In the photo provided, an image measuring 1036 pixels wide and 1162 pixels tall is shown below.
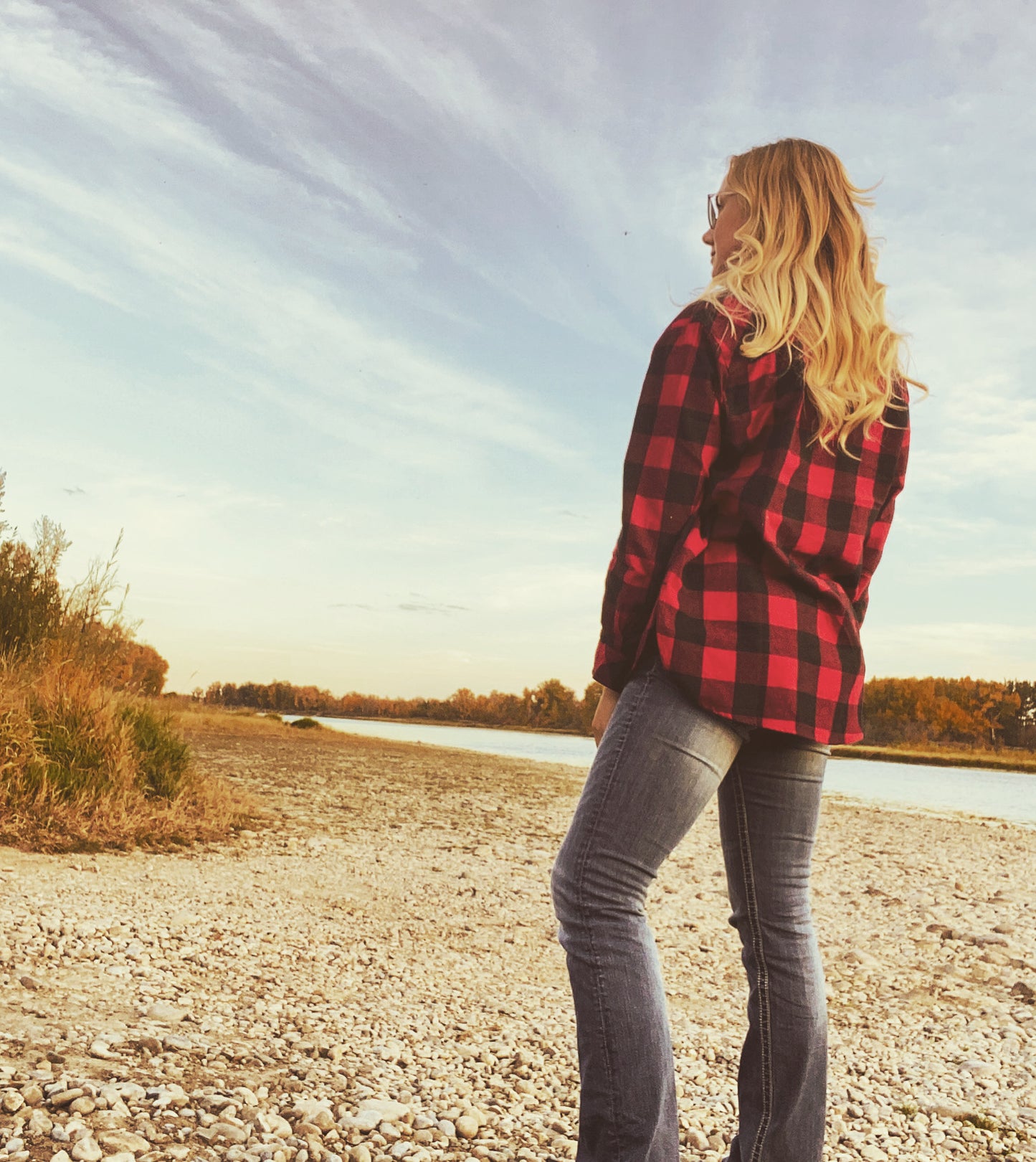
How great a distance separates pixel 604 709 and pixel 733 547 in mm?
364

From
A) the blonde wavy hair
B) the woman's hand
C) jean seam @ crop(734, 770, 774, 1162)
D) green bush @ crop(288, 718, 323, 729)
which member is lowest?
green bush @ crop(288, 718, 323, 729)

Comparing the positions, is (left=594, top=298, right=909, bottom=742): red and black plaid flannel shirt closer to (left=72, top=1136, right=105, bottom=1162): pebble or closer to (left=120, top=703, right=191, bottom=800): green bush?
(left=72, top=1136, right=105, bottom=1162): pebble

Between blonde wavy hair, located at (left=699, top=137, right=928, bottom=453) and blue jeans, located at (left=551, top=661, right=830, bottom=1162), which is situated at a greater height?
blonde wavy hair, located at (left=699, top=137, right=928, bottom=453)

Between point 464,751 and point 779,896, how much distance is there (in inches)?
636

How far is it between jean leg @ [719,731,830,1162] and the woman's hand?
25 cm

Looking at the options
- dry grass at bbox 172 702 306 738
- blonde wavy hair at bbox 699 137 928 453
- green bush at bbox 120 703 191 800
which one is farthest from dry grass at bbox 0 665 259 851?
dry grass at bbox 172 702 306 738

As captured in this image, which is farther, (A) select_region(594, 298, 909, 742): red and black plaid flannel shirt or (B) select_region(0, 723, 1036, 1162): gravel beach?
(B) select_region(0, 723, 1036, 1162): gravel beach

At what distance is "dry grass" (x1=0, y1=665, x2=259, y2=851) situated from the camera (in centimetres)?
531

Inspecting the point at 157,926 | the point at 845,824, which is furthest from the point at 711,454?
the point at 845,824

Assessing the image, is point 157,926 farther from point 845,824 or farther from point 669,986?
point 845,824

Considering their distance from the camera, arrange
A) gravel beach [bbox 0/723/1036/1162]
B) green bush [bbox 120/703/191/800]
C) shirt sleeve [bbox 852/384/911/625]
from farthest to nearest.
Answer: green bush [bbox 120/703/191/800] < gravel beach [bbox 0/723/1036/1162] < shirt sleeve [bbox 852/384/911/625]

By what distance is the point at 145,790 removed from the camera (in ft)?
19.8

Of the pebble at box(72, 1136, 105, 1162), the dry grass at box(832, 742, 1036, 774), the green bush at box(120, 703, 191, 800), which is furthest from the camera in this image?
the dry grass at box(832, 742, 1036, 774)

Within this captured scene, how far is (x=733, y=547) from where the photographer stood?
4.86 feet
